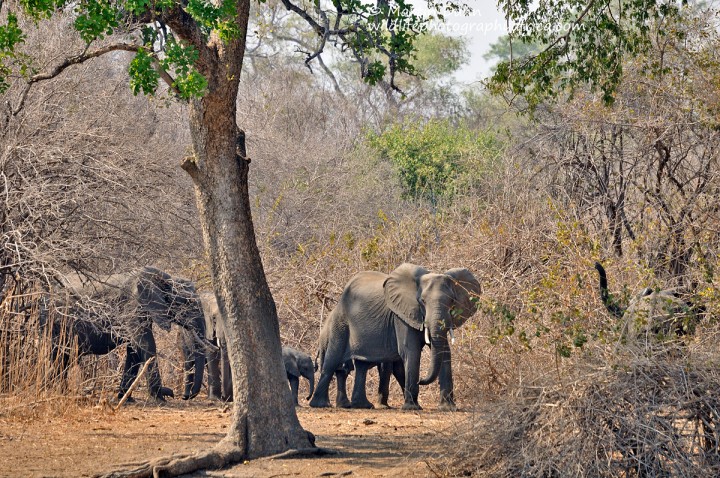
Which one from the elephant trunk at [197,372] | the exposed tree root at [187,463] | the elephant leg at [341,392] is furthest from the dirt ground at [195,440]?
the elephant trunk at [197,372]

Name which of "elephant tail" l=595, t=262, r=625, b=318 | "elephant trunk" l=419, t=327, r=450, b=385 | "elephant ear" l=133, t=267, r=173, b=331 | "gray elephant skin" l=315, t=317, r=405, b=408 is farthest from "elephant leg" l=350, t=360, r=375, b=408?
"elephant tail" l=595, t=262, r=625, b=318

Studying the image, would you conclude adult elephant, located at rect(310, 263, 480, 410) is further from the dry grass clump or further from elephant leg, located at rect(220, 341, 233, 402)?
the dry grass clump

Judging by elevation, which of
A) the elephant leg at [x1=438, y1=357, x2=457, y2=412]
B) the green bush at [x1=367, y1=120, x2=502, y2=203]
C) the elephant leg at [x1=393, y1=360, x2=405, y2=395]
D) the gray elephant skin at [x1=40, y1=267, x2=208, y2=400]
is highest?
the green bush at [x1=367, y1=120, x2=502, y2=203]

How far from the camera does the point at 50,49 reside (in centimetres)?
1398

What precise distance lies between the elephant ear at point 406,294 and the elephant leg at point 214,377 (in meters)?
2.92

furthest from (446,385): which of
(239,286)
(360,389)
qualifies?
(239,286)

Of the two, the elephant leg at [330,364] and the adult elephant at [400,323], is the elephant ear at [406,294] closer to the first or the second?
the adult elephant at [400,323]

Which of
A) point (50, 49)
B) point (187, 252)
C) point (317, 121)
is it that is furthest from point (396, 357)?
point (317, 121)

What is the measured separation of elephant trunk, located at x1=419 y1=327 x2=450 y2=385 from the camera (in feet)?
47.0

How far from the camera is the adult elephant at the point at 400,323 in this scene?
1455cm

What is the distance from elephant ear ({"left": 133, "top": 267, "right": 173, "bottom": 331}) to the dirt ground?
1.51m

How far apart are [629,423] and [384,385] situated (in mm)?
8546

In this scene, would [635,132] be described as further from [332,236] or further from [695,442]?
[695,442]

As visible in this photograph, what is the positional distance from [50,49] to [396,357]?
6.28 m
